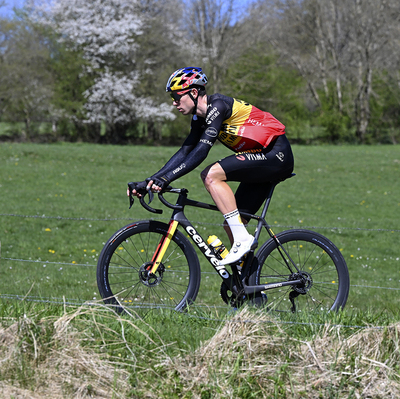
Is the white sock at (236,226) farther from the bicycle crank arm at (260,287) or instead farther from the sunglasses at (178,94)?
the sunglasses at (178,94)

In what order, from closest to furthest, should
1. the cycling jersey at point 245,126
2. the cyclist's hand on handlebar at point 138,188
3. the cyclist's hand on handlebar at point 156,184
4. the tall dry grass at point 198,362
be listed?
the tall dry grass at point 198,362
the cyclist's hand on handlebar at point 156,184
the cyclist's hand on handlebar at point 138,188
the cycling jersey at point 245,126

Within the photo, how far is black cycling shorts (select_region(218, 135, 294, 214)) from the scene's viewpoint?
434 cm

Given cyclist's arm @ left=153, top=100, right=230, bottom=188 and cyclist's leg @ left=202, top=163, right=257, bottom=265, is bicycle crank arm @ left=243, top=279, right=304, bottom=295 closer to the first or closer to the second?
cyclist's leg @ left=202, top=163, right=257, bottom=265

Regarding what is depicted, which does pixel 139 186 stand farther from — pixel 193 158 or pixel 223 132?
pixel 223 132

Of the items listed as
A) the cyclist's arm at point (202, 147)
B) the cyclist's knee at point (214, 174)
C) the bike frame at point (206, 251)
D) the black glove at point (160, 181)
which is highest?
the cyclist's arm at point (202, 147)

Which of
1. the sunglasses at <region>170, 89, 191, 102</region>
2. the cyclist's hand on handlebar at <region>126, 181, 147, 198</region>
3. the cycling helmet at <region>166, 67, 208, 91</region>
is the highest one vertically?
the cycling helmet at <region>166, 67, 208, 91</region>

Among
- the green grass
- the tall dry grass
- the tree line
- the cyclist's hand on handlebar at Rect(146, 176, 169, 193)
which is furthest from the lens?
the tree line

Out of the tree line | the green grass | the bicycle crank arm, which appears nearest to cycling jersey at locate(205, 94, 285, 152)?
the green grass

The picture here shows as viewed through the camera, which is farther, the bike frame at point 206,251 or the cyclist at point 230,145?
the bike frame at point 206,251

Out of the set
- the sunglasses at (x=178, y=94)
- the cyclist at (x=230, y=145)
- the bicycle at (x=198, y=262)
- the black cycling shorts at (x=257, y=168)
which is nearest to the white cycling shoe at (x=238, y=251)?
the cyclist at (x=230, y=145)

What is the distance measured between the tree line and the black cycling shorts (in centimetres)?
3356

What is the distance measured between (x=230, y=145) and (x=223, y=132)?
0.53ft

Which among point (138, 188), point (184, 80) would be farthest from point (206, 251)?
point (184, 80)

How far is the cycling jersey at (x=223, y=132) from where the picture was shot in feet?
13.9
